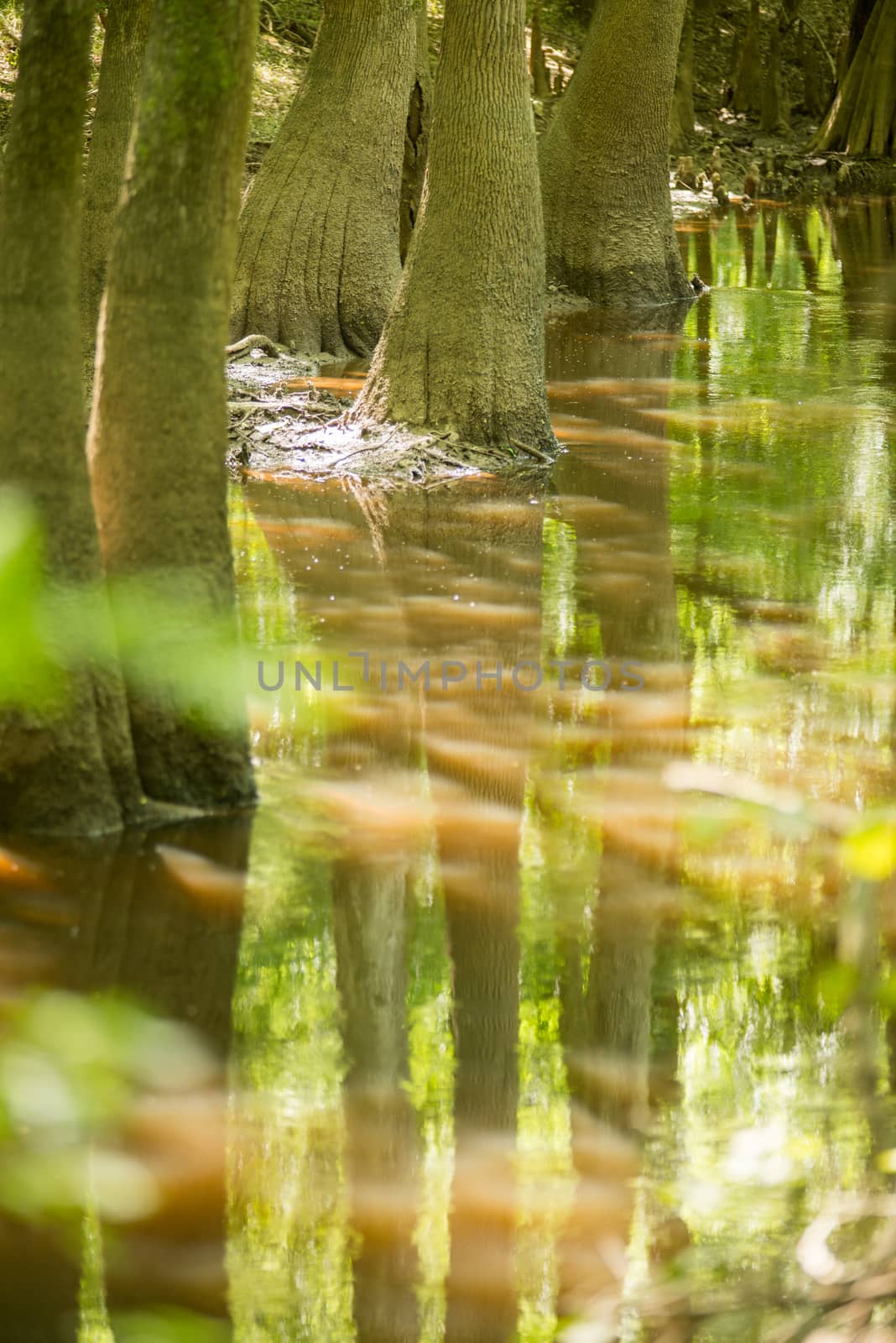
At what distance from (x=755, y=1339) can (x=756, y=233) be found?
25616 mm

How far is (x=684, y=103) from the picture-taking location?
35125 mm

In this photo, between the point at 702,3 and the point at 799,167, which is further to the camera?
the point at 702,3

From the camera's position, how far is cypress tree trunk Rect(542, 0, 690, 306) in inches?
682

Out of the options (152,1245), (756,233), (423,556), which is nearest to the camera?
(152,1245)

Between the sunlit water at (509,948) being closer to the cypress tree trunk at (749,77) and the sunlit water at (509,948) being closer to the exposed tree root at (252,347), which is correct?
the exposed tree root at (252,347)

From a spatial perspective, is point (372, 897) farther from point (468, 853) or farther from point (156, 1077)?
point (156, 1077)

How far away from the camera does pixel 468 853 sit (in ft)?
19.0

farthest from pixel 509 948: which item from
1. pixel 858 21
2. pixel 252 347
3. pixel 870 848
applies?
pixel 858 21

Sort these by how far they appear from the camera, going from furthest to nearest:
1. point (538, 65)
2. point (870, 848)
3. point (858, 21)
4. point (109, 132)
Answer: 1. point (858, 21)
2. point (538, 65)
3. point (109, 132)
4. point (870, 848)

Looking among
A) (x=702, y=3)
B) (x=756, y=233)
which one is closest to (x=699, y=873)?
(x=756, y=233)

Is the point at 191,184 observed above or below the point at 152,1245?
above

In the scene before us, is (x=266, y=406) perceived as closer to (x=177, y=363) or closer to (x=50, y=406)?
(x=177, y=363)

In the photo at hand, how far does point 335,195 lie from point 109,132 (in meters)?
2.25

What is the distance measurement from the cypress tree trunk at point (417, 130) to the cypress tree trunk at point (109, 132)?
304 centimetres
